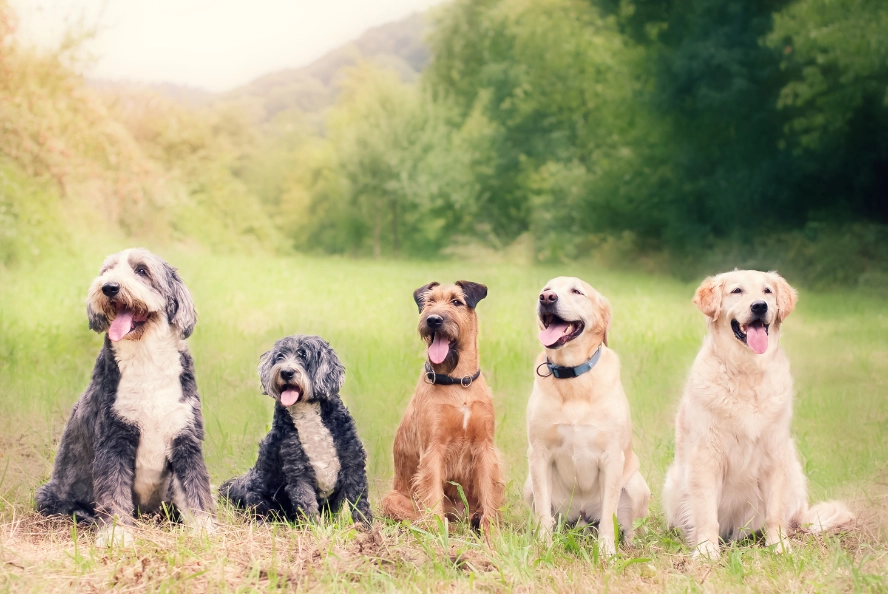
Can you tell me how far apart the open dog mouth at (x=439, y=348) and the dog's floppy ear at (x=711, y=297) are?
134cm

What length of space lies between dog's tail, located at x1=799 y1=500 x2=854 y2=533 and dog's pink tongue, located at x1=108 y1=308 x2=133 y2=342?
374 cm

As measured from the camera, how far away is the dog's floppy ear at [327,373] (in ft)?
13.8

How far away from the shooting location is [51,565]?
3.88 metres

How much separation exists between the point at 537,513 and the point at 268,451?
1433mm

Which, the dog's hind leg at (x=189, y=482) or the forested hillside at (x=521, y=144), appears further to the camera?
the forested hillside at (x=521, y=144)

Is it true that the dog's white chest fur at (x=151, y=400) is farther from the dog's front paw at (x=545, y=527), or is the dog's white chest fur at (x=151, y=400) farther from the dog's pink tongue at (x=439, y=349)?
the dog's front paw at (x=545, y=527)

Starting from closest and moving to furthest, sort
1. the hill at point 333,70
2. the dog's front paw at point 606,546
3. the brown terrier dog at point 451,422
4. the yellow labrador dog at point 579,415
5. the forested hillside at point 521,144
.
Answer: the dog's front paw at point 606,546 → the yellow labrador dog at point 579,415 → the brown terrier dog at point 451,422 → the forested hillside at point 521,144 → the hill at point 333,70

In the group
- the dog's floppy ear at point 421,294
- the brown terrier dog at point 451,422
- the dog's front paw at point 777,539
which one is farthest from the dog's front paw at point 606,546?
the dog's floppy ear at point 421,294

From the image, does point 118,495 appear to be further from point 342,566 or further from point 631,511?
point 631,511

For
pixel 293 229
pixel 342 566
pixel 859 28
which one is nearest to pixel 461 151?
pixel 293 229

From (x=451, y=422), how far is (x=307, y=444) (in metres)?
0.78

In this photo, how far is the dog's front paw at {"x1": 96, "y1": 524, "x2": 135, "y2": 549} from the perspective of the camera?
401cm

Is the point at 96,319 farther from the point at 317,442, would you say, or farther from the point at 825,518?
the point at 825,518

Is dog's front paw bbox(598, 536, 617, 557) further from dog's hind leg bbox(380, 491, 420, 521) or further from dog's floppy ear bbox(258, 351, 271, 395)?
dog's floppy ear bbox(258, 351, 271, 395)
